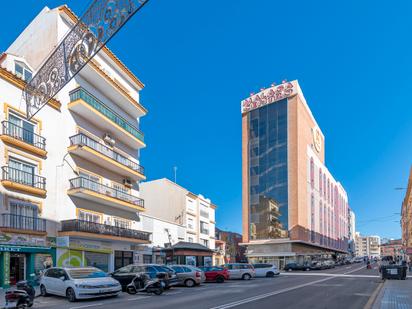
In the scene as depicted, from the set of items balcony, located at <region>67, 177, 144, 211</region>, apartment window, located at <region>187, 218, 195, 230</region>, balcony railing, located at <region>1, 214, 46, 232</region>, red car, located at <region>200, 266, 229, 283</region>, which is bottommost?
red car, located at <region>200, 266, 229, 283</region>

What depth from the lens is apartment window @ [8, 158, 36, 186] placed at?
26431mm

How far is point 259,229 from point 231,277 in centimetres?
4378

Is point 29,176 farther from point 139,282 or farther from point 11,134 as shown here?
point 139,282

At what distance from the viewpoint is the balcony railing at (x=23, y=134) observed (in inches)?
1033

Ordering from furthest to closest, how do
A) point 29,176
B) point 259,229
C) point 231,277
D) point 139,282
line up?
point 259,229, point 231,277, point 29,176, point 139,282

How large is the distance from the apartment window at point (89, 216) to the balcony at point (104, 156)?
4.11 m

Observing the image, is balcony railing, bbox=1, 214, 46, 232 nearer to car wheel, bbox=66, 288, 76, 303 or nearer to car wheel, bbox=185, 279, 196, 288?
car wheel, bbox=66, 288, 76, 303

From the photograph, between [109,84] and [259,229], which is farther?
[259,229]

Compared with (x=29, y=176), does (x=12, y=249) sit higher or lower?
lower

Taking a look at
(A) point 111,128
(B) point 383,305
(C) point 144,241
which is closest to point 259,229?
(C) point 144,241

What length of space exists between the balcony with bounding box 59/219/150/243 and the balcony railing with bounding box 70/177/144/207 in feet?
8.41

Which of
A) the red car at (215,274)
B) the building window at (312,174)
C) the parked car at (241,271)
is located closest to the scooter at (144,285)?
the red car at (215,274)

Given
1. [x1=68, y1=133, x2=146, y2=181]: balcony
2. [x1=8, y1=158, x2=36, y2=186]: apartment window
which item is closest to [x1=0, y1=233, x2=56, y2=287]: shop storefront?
[x1=8, y1=158, x2=36, y2=186]: apartment window

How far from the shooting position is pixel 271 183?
79.9 metres
